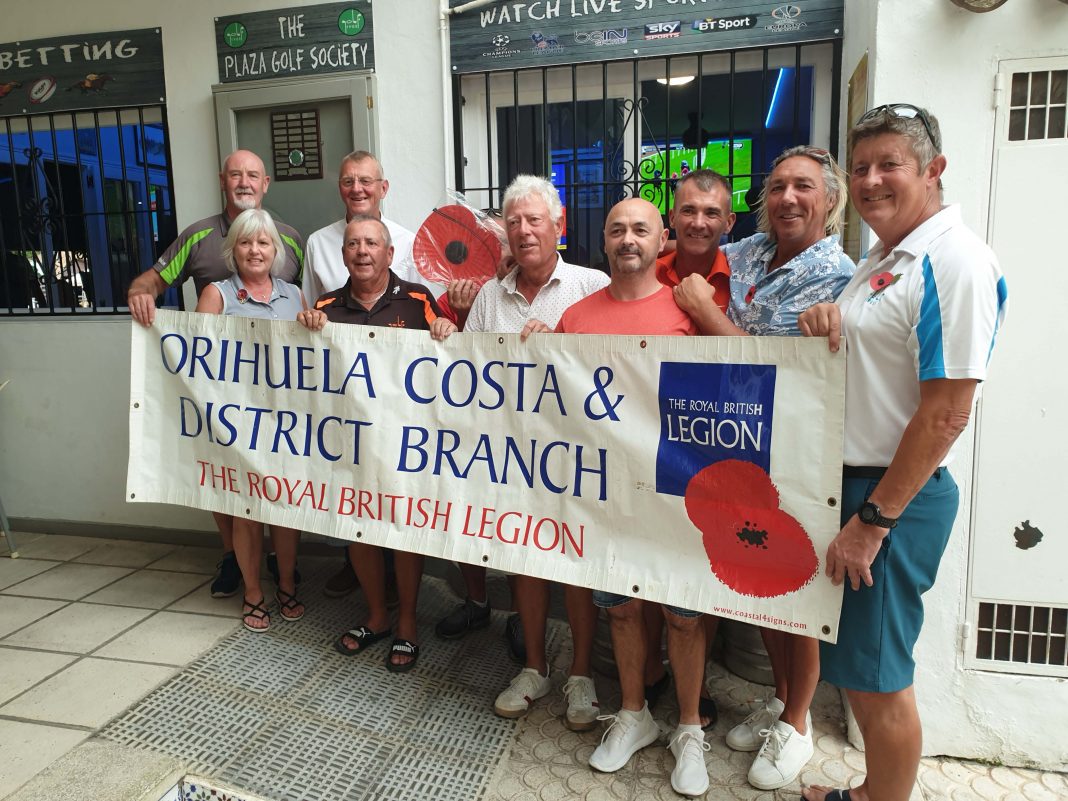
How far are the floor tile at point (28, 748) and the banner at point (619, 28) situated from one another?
10.5 ft

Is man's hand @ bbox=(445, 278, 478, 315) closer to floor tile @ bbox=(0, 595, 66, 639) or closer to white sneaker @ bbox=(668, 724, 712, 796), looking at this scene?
white sneaker @ bbox=(668, 724, 712, 796)

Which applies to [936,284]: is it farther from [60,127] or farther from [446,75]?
[60,127]

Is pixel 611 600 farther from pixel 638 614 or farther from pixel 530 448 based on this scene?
pixel 530 448

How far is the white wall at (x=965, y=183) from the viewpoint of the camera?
2088 millimetres

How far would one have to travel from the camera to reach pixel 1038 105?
2092mm

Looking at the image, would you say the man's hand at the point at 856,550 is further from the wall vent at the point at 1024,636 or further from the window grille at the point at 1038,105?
the window grille at the point at 1038,105

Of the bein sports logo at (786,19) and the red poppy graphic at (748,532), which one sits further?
the bein sports logo at (786,19)

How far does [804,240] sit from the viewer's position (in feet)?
6.59

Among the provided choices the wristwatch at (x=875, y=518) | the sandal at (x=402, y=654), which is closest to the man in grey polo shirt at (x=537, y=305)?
the sandal at (x=402, y=654)

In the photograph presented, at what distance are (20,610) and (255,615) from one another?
125cm

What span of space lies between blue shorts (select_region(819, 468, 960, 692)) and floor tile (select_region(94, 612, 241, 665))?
2544 millimetres

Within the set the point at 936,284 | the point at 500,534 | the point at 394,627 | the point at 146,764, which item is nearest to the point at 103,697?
the point at 146,764

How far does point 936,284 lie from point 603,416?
95 centimetres

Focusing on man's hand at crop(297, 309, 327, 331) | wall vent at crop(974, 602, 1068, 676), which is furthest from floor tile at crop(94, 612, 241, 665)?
wall vent at crop(974, 602, 1068, 676)
